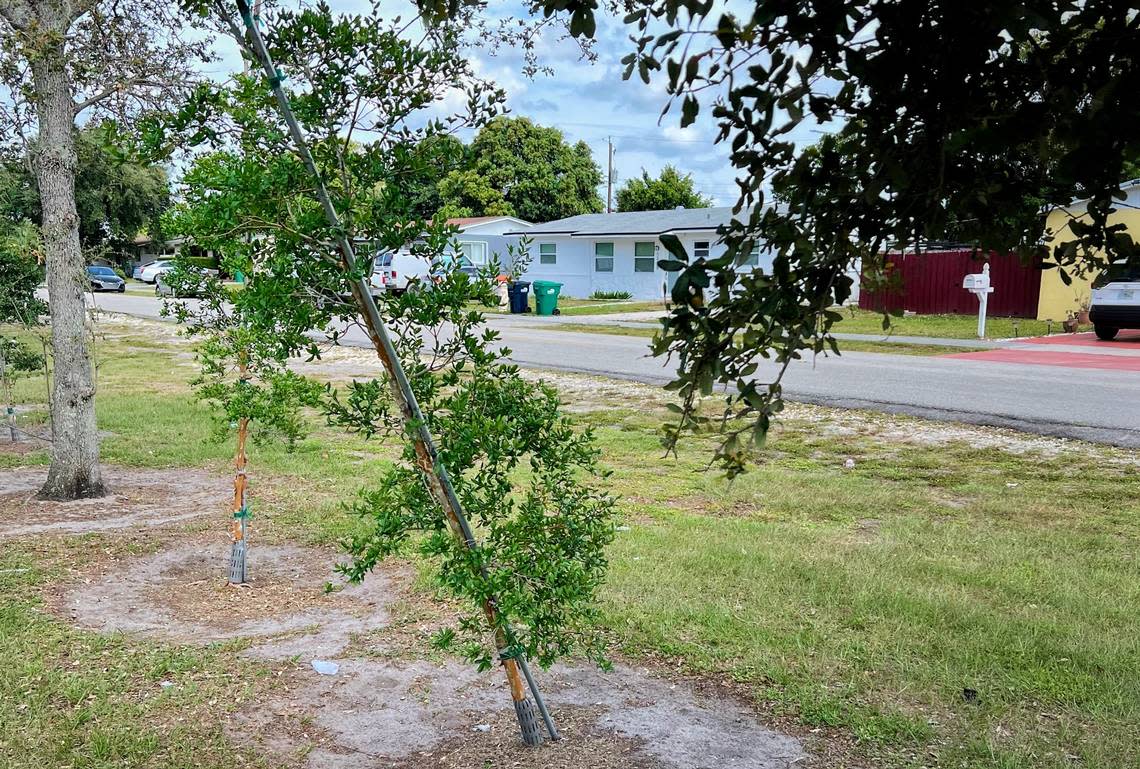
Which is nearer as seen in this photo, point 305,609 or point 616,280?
point 305,609

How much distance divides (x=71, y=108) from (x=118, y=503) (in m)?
2.92

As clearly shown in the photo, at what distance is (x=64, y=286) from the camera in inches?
280

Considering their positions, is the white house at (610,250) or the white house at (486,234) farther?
the white house at (486,234)

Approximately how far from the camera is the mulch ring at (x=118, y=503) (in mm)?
6848

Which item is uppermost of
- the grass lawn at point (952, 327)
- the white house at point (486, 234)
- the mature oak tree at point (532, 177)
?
the mature oak tree at point (532, 177)

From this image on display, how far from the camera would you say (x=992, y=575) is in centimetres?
536

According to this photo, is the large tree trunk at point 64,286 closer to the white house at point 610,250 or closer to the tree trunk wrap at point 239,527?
the tree trunk wrap at point 239,527

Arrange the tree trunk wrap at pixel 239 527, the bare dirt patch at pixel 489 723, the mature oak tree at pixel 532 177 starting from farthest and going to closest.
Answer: the mature oak tree at pixel 532 177
the tree trunk wrap at pixel 239 527
the bare dirt patch at pixel 489 723

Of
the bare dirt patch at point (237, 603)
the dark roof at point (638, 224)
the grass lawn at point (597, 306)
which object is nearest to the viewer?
the bare dirt patch at point (237, 603)

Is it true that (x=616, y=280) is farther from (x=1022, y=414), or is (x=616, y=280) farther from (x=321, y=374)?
(x=1022, y=414)

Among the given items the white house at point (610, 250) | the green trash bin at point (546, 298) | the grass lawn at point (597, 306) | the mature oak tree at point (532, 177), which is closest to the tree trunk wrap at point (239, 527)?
the grass lawn at point (597, 306)

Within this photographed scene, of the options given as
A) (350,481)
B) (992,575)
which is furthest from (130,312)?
(992,575)

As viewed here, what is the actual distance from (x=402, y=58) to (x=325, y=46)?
9.6 inches

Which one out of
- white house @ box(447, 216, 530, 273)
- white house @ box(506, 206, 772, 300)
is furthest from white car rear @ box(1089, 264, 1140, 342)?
white house @ box(447, 216, 530, 273)
